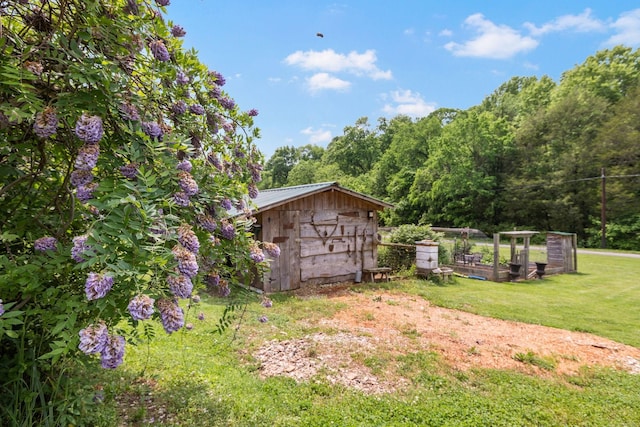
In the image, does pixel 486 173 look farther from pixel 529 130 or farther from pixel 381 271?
pixel 381 271

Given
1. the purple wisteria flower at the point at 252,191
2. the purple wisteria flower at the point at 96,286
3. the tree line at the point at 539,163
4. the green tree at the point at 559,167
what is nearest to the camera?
the purple wisteria flower at the point at 96,286

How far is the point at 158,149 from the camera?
1.65m

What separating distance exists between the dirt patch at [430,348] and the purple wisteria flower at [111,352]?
298 cm

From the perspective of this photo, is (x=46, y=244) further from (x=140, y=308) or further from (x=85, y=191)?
(x=140, y=308)

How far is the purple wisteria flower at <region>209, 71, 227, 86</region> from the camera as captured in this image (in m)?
2.37

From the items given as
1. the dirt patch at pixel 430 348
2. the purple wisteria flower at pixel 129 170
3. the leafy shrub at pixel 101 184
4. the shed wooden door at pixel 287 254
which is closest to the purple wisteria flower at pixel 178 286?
the leafy shrub at pixel 101 184

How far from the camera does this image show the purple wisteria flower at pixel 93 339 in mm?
1210

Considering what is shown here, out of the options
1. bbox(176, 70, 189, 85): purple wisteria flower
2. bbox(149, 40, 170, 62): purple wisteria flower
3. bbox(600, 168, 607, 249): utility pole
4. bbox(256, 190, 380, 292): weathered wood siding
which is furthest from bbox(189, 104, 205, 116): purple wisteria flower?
bbox(600, 168, 607, 249): utility pole

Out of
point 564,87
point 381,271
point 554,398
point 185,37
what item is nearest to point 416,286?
point 381,271

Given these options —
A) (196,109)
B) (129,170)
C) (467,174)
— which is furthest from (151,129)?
(467,174)

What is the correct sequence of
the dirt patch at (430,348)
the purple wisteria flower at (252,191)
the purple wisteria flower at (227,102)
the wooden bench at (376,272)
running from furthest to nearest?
the wooden bench at (376,272) < the dirt patch at (430,348) < the purple wisteria flower at (252,191) < the purple wisteria flower at (227,102)

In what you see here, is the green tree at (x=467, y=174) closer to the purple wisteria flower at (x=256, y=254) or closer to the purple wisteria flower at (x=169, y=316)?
the purple wisteria flower at (x=256, y=254)

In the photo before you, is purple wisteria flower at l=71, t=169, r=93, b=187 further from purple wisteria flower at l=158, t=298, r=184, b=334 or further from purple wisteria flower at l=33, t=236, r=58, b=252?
purple wisteria flower at l=158, t=298, r=184, b=334

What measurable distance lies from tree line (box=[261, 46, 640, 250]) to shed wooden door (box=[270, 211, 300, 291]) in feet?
67.9
